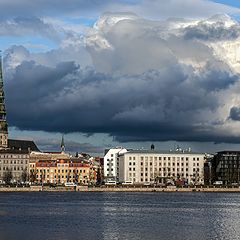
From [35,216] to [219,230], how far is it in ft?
89.6

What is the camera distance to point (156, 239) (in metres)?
62.9

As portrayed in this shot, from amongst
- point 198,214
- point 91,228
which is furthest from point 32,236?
point 198,214

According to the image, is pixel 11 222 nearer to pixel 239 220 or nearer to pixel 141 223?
pixel 141 223

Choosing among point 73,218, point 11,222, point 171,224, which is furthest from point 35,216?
point 171,224

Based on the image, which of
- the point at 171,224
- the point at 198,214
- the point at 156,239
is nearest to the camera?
the point at 156,239

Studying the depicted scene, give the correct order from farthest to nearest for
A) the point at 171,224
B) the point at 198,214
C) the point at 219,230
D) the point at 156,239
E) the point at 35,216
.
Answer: the point at 198,214, the point at 35,216, the point at 171,224, the point at 219,230, the point at 156,239

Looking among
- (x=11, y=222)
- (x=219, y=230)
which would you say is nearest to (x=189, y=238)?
(x=219, y=230)

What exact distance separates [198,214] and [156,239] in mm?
35763

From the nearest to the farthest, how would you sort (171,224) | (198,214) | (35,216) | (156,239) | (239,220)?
1. (156,239)
2. (171,224)
3. (239,220)
4. (35,216)
5. (198,214)

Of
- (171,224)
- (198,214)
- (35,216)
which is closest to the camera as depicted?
(171,224)

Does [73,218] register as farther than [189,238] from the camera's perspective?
Yes

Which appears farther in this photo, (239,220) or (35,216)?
(35,216)

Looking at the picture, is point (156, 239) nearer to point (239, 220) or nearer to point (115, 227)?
point (115, 227)

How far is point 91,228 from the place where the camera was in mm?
73312
